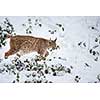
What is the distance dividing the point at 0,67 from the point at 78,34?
32.3 inches

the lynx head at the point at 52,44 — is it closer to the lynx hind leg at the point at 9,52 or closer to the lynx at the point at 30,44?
the lynx at the point at 30,44

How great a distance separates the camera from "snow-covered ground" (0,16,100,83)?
2.20 meters

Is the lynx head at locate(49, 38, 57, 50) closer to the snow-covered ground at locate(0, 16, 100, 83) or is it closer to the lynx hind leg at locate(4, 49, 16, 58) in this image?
the snow-covered ground at locate(0, 16, 100, 83)

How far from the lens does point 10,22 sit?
2.20m

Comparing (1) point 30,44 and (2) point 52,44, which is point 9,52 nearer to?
(1) point 30,44

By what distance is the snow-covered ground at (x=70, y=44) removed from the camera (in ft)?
7.22

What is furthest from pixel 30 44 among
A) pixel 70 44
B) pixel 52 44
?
pixel 70 44

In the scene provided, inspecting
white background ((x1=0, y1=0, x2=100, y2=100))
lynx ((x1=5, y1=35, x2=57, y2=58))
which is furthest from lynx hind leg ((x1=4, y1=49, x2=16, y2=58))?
white background ((x1=0, y1=0, x2=100, y2=100))
